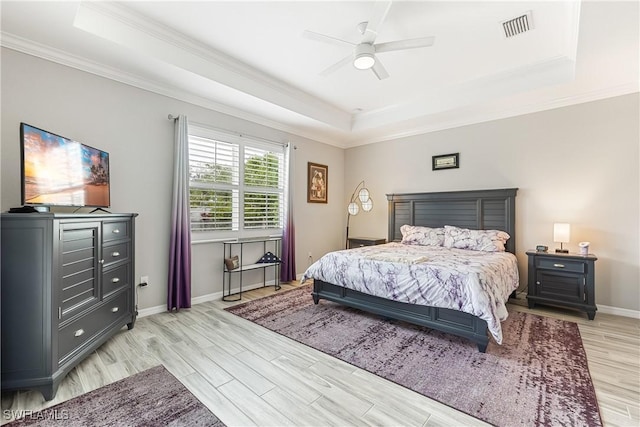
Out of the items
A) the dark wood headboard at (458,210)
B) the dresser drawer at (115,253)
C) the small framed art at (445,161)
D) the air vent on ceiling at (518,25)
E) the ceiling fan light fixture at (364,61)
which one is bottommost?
the dresser drawer at (115,253)

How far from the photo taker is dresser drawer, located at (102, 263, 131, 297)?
2581 millimetres

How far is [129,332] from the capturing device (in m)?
2.96

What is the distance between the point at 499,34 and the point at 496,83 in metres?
1.15

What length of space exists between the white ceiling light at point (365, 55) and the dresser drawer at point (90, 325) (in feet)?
10.5

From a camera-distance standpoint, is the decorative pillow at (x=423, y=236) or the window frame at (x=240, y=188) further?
the decorative pillow at (x=423, y=236)

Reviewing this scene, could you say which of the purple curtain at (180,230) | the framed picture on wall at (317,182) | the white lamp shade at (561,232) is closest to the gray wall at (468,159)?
the purple curtain at (180,230)

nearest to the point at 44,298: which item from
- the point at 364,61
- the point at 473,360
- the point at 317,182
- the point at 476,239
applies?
the point at 364,61

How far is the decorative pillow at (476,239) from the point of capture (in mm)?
4094

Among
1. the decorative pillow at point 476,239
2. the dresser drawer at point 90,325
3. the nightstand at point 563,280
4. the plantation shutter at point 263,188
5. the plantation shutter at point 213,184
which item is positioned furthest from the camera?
the plantation shutter at point 263,188

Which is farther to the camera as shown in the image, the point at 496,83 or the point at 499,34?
the point at 496,83

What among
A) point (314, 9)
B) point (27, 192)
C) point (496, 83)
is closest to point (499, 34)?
point (496, 83)

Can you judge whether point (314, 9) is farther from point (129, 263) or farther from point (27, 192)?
point (129, 263)

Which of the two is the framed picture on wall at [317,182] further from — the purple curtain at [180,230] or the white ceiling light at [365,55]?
the white ceiling light at [365,55]

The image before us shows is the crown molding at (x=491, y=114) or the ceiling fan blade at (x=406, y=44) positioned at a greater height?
the crown molding at (x=491, y=114)
